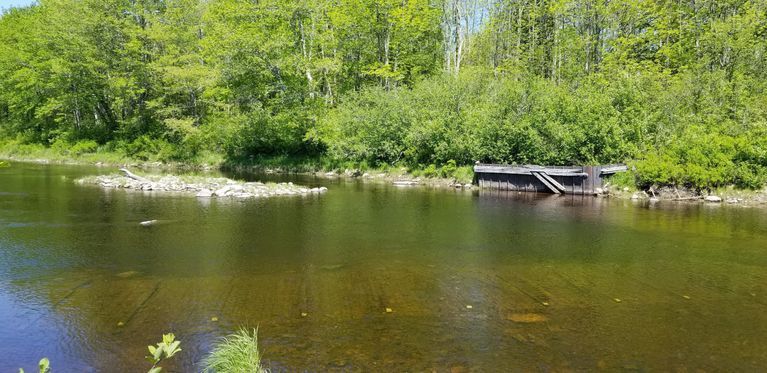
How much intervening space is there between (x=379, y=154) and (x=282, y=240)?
25688 mm

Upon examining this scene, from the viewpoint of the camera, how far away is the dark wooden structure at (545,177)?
3139cm

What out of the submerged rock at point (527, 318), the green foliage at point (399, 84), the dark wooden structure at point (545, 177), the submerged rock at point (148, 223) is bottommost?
the submerged rock at point (527, 318)

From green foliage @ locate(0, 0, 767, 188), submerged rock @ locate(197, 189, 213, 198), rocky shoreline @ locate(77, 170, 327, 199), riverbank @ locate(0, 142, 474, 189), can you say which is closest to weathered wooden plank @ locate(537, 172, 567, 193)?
green foliage @ locate(0, 0, 767, 188)

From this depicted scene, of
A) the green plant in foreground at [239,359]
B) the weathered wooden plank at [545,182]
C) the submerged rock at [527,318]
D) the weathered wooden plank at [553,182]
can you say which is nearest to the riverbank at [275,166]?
the weathered wooden plank at [545,182]

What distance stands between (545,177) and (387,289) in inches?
913

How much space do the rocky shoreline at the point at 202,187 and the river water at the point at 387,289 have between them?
5.21 metres

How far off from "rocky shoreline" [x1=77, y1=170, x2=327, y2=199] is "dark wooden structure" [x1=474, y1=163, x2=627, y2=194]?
1124 cm

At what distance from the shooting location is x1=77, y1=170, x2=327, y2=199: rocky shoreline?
92.3 ft

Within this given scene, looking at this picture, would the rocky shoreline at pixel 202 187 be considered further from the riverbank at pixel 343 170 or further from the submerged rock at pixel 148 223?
the riverbank at pixel 343 170

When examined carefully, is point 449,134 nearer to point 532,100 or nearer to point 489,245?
point 532,100

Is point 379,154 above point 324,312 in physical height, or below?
above

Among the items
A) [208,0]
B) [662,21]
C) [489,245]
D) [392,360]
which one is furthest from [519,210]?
[208,0]

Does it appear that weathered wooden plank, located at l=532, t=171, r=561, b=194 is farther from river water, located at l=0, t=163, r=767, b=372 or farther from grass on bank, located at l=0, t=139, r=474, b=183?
river water, located at l=0, t=163, r=767, b=372

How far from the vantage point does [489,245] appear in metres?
17.0
